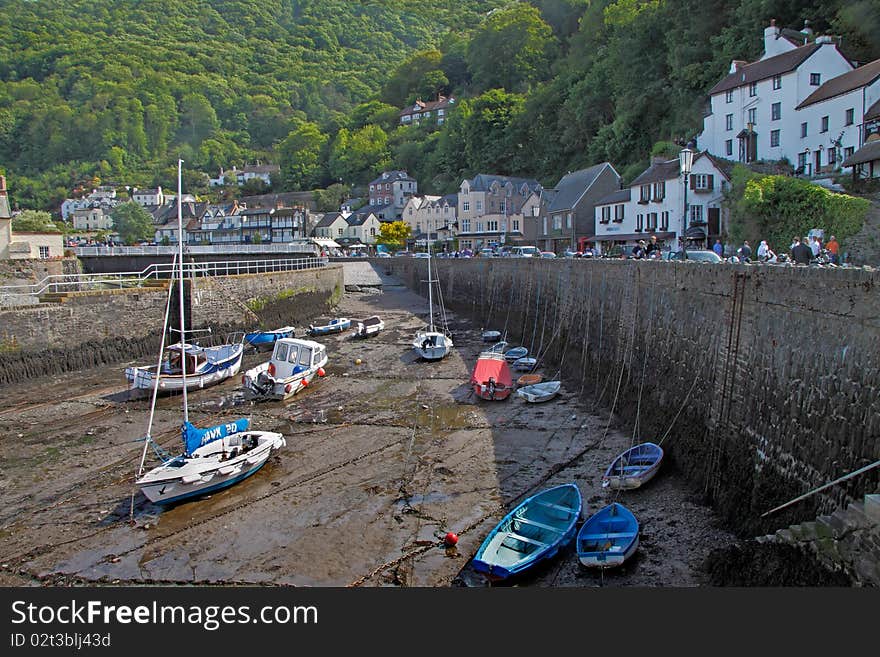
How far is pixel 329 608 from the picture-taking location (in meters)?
7.66

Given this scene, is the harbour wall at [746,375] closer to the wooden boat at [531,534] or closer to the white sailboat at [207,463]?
the wooden boat at [531,534]

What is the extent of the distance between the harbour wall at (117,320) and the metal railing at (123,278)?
102 cm

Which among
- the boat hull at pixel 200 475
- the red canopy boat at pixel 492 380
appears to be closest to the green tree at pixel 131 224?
the red canopy boat at pixel 492 380

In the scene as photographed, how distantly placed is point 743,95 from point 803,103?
517cm

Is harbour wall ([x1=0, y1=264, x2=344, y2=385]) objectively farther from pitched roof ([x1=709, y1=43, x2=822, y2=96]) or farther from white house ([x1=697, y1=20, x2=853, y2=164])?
pitched roof ([x1=709, y1=43, x2=822, y2=96])

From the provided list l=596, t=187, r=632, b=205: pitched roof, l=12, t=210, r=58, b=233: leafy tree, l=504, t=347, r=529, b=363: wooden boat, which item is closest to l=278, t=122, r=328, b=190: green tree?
l=12, t=210, r=58, b=233: leafy tree

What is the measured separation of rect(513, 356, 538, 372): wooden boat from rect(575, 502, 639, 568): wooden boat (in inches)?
536

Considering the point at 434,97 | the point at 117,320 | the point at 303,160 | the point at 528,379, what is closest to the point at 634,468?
the point at 528,379

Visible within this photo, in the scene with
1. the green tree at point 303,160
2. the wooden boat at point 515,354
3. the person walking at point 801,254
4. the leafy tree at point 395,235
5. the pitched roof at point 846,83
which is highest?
the green tree at point 303,160

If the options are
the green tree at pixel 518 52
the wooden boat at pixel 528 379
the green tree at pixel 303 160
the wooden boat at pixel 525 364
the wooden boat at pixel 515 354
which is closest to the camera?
the wooden boat at pixel 528 379

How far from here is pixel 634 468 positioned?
48.3 ft

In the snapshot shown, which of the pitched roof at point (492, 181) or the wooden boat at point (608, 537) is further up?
the pitched roof at point (492, 181)

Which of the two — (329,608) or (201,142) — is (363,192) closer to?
(201,142)

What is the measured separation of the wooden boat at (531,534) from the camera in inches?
442
